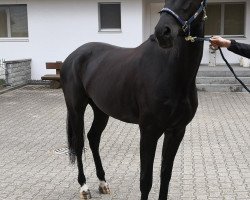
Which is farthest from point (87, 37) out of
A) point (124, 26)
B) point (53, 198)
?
point (53, 198)

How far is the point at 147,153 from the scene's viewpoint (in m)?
3.64

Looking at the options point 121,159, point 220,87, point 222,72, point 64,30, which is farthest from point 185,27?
point 64,30

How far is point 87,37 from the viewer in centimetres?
1524

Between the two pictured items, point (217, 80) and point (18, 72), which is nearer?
point (217, 80)

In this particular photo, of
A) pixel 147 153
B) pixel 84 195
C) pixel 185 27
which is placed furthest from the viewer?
pixel 84 195

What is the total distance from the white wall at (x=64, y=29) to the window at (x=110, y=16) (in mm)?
294

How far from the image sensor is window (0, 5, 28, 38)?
1597 cm

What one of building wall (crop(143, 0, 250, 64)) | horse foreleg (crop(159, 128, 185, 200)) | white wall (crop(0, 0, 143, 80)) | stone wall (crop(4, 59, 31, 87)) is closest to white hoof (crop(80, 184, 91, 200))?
horse foreleg (crop(159, 128, 185, 200))

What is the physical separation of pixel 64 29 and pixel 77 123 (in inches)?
433

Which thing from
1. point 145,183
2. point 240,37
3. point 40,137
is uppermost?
point 240,37

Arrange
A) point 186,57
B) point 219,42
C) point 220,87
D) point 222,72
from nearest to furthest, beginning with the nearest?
1. point 219,42
2. point 186,57
3. point 220,87
4. point 222,72

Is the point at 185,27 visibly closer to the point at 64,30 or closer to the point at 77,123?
the point at 77,123

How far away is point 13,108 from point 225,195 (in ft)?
25.3

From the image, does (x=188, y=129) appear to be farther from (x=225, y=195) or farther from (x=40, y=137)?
(x=225, y=195)
